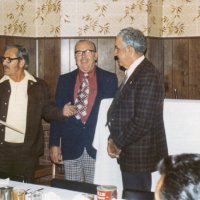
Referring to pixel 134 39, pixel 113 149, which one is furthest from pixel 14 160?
pixel 134 39

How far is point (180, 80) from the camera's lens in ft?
12.7

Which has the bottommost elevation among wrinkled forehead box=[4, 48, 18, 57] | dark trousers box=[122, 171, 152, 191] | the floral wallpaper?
dark trousers box=[122, 171, 152, 191]

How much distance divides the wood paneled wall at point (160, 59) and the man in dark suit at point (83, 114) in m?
0.68

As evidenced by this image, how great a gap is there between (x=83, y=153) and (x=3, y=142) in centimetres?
56

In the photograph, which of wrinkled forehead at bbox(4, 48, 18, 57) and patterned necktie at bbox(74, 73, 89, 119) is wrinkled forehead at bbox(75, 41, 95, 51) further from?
wrinkled forehead at bbox(4, 48, 18, 57)

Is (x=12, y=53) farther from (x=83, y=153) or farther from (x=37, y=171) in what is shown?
(x=37, y=171)

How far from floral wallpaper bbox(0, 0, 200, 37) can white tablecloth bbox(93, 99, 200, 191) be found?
3.36 ft

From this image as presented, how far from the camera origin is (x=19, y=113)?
3043 mm

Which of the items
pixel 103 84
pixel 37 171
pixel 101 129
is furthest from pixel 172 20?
pixel 37 171

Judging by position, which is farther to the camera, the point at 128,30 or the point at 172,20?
the point at 172,20

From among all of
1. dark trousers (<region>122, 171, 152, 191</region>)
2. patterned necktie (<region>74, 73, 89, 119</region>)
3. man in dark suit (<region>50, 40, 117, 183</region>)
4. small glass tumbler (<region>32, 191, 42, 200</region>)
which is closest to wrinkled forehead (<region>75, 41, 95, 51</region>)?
man in dark suit (<region>50, 40, 117, 183</region>)

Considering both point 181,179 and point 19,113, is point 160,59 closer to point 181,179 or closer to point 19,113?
point 19,113

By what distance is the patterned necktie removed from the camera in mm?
3014

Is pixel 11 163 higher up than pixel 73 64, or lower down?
lower down
